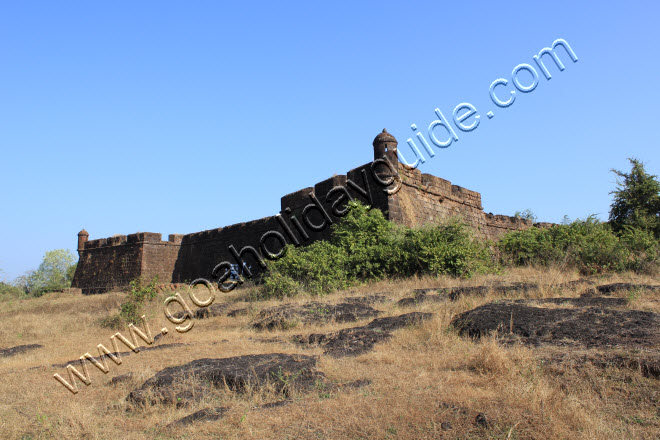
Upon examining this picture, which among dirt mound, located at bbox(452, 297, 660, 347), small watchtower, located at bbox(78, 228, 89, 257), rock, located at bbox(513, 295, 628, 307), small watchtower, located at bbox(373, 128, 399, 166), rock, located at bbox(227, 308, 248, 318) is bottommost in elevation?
rock, located at bbox(513, 295, 628, 307)

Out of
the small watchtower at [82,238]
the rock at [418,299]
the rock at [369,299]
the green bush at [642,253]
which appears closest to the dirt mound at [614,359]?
the rock at [418,299]

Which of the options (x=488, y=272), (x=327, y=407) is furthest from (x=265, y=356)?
(x=488, y=272)

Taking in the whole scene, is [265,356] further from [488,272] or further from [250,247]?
[250,247]

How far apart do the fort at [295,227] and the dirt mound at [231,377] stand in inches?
292

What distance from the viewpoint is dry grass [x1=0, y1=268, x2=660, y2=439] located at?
325 cm

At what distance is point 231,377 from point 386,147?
9.87m

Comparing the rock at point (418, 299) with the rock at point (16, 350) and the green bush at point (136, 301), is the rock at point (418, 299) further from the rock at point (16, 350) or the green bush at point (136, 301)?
the rock at point (16, 350)

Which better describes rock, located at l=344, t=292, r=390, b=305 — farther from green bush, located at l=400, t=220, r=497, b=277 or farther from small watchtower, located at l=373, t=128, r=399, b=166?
small watchtower, located at l=373, t=128, r=399, b=166

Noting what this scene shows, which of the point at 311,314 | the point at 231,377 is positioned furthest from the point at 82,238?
the point at 231,377

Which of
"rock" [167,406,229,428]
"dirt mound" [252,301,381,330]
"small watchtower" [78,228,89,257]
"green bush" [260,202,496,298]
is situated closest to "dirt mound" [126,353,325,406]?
"rock" [167,406,229,428]

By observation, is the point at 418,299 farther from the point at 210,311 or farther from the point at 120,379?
the point at 120,379

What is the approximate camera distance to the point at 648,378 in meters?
3.84

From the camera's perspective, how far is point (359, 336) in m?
6.40

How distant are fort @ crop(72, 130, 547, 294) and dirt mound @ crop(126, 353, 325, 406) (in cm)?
741
